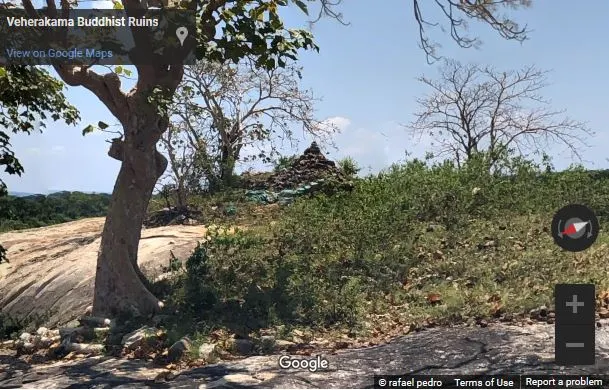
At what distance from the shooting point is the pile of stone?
1481 cm

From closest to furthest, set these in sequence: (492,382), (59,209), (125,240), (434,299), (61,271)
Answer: (492,382)
(434,299)
(125,240)
(61,271)
(59,209)

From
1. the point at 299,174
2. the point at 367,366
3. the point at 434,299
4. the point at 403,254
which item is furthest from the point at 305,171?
the point at 367,366

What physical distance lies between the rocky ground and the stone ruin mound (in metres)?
9.47

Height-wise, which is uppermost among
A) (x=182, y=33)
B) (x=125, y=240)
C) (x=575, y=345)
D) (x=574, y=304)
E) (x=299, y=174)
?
(x=182, y=33)

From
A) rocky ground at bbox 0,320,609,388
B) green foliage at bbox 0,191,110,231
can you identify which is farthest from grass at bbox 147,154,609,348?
green foliage at bbox 0,191,110,231

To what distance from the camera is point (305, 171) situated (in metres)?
15.3

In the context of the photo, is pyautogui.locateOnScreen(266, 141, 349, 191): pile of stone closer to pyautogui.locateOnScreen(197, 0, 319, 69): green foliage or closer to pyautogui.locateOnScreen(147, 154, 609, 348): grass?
pyautogui.locateOnScreen(147, 154, 609, 348): grass

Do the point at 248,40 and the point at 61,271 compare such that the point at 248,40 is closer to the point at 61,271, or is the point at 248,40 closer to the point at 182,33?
the point at 182,33

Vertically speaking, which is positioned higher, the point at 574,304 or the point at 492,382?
the point at 574,304

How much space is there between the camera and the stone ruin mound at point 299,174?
14.8m

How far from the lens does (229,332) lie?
5703mm

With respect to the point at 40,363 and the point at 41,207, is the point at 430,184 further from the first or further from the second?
the point at 41,207

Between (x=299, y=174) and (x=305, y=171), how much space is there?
0.16 m

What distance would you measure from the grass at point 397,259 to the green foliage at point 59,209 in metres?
7.29
